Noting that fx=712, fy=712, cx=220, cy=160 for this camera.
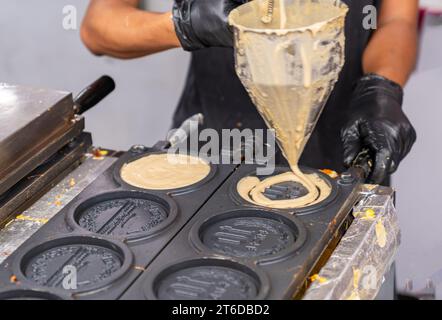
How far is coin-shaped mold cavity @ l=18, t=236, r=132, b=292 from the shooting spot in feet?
4.95

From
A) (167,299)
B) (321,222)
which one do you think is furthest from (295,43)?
(167,299)

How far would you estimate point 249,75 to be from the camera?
1.61 metres

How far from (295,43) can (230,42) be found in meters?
0.62

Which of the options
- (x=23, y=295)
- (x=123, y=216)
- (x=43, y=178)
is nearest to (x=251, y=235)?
(x=123, y=216)

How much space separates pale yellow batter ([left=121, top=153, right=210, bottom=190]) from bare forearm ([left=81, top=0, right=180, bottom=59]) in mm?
486

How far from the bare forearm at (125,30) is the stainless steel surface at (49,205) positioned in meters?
0.49

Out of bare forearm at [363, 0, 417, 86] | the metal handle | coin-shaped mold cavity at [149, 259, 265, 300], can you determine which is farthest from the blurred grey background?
coin-shaped mold cavity at [149, 259, 265, 300]

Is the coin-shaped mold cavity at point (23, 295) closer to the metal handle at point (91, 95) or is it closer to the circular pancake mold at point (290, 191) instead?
the circular pancake mold at point (290, 191)

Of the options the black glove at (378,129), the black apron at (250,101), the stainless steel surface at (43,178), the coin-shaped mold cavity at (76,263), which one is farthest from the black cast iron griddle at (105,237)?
the black apron at (250,101)

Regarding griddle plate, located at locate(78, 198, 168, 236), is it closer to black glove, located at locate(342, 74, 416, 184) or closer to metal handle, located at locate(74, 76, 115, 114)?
metal handle, located at locate(74, 76, 115, 114)

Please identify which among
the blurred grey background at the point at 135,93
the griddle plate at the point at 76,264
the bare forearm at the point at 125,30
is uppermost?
the bare forearm at the point at 125,30

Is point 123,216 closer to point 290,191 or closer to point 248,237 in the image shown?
point 248,237

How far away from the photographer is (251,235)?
5.51 ft

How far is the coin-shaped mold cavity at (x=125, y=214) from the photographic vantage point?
1.70m
